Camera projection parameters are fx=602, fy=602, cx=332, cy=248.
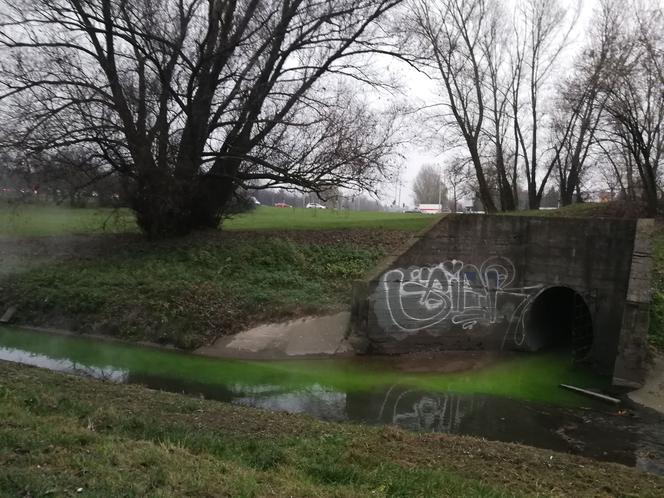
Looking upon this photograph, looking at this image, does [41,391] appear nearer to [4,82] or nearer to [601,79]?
[4,82]

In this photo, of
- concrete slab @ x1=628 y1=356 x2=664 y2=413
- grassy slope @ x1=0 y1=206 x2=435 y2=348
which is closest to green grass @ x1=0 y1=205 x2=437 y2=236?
grassy slope @ x1=0 y1=206 x2=435 y2=348

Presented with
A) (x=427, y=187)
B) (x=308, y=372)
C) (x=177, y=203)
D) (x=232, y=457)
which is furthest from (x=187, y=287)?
(x=427, y=187)

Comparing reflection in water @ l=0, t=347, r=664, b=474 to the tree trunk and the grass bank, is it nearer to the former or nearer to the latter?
the grass bank

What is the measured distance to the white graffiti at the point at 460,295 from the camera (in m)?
16.6

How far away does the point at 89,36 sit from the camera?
69.0 ft

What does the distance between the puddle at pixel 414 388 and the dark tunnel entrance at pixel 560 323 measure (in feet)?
2.59

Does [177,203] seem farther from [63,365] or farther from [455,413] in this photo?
[455,413]

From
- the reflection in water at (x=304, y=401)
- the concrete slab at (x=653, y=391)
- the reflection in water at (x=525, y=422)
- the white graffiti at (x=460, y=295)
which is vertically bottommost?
the reflection in water at (x=304, y=401)

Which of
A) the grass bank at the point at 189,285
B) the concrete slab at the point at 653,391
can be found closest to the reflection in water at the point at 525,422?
the concrete slab at the point at 653,391

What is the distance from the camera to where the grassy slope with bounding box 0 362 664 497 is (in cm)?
513

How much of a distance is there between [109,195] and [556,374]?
1669cm

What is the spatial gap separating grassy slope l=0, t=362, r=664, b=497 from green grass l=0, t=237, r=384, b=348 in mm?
7157

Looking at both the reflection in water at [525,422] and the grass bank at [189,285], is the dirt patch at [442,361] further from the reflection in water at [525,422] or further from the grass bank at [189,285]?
the grass bank at [189,285]

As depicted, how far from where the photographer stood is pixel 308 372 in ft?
47.5
